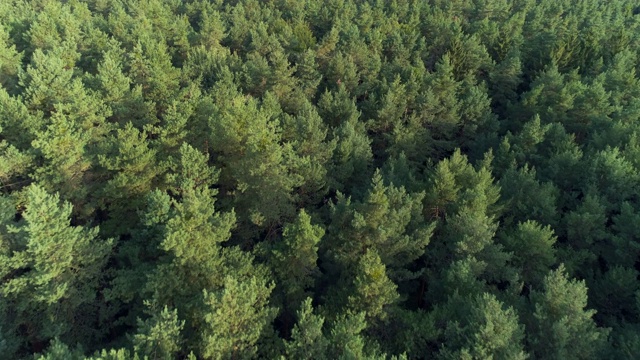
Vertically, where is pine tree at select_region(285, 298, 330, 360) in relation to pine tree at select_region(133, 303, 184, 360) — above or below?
above

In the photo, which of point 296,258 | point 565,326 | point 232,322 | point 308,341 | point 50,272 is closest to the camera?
point 308,341

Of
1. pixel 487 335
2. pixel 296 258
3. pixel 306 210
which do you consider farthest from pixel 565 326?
pixel 306 210

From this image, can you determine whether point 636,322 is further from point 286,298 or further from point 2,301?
point 2,301

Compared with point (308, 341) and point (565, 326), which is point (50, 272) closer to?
point (308, 341)

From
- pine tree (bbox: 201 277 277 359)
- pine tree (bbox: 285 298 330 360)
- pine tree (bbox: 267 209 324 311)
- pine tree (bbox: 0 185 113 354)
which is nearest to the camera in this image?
pine tree (bbox: 285 298 330 360)

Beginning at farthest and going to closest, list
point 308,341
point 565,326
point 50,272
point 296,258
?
point 296,258 → point 50,272 → point 565,326 → point 308,341

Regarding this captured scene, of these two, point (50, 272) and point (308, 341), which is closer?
point (308, 341)

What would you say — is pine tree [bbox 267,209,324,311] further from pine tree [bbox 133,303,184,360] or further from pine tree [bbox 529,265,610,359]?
pine tree [bbox 529,265,610,359]

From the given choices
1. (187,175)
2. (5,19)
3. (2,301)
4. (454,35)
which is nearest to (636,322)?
(187,175)

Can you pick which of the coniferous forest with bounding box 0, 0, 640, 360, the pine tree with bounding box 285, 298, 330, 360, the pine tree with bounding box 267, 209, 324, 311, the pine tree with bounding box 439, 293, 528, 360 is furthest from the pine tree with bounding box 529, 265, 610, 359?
the pine tree with bounding box 267, 209, 324, 311
